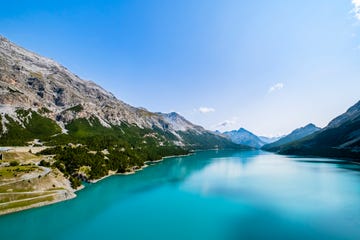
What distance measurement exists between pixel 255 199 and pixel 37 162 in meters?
71.6

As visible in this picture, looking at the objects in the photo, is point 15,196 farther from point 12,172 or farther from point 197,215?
point 197,215

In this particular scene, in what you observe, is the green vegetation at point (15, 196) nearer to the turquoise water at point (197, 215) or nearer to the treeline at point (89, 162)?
the turquoise water at point (197, 215)

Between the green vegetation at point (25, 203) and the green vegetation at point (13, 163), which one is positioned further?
the green vegetation at point (13, 163)

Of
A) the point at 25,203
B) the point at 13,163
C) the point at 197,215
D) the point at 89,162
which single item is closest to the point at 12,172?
the point at 25,203

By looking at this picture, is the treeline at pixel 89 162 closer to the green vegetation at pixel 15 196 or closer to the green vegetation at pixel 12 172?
the green vegetation at pixel 12 172

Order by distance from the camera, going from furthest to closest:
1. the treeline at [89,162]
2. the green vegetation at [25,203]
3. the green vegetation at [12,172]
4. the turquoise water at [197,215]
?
1. the treeline at [89,162]
2. the green vegetation at [12,172]
3. the green vegetation at [25,203]
4. the turquoise water at [197,215]

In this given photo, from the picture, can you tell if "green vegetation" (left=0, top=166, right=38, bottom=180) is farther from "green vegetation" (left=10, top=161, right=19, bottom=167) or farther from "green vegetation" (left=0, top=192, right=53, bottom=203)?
"green vegetation" (left=10, top=161, right=19, bottom=167)

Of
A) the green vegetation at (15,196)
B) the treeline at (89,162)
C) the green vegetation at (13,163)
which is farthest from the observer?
the treeline at (89,162)

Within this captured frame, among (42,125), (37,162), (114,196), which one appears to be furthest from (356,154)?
(42,125)

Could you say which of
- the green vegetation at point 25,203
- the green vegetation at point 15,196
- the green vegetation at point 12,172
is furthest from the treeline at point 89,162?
the green vegetation at point 15,196

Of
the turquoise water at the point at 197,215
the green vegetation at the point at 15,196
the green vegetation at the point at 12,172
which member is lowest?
the turquoise water at the point at 197,215

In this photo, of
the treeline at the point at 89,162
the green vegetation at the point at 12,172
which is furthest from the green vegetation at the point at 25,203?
the treeline at the point at 89,162

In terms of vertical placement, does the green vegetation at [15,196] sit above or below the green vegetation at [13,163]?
below

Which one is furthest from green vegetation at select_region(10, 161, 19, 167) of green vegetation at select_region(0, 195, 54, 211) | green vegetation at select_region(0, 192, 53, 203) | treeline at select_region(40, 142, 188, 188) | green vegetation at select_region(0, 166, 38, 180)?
green vegetation at select_region(0, 195, 54, 211)
